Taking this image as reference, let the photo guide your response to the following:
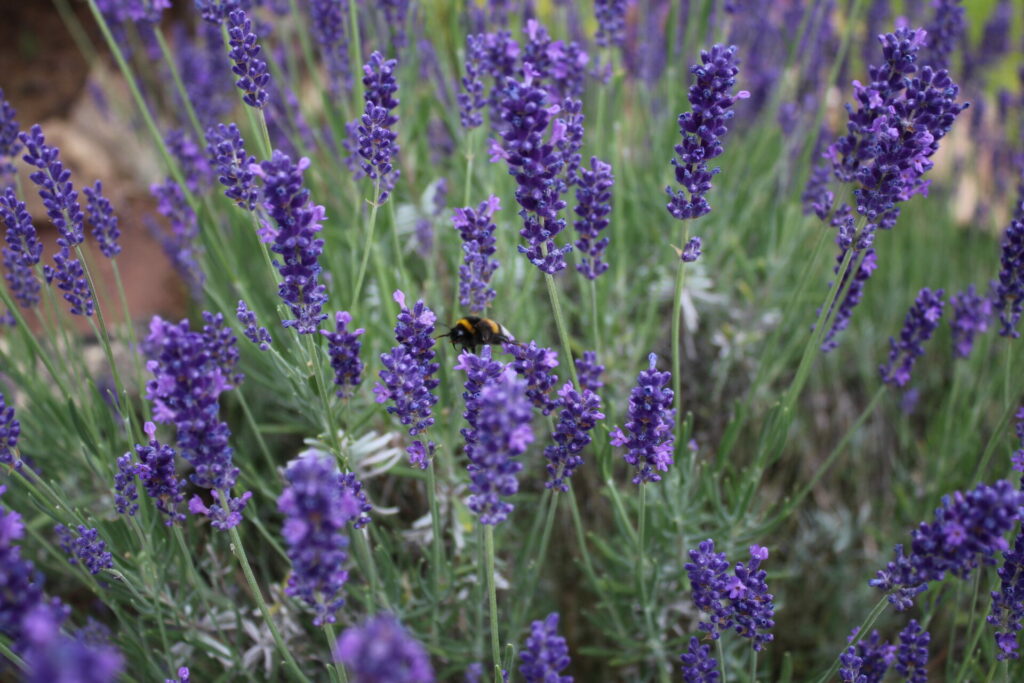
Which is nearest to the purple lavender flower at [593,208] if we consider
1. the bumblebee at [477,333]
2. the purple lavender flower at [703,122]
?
the purple lavender flower at [703,122]

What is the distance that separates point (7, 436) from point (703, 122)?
1645 millimetres

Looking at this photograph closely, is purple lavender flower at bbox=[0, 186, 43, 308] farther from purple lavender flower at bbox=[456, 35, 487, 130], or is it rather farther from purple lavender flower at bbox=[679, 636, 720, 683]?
purple lavender flower at bbox=[679, 636, 720, 683]

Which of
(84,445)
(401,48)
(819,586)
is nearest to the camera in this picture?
(84,445)

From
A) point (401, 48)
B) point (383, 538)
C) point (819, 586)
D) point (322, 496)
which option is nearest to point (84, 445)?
point (383, 538)

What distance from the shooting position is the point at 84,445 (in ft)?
7.08

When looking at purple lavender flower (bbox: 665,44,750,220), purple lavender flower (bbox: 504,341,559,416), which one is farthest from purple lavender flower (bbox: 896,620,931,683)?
purple lavender flower (bbox: 665,44,750,220)

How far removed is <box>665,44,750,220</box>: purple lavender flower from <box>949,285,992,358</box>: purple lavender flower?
1.14 meters

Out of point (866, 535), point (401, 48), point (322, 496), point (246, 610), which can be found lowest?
point (322, 496)

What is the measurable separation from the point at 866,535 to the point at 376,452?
1872 mm

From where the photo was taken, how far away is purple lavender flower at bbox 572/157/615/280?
6.13 feet

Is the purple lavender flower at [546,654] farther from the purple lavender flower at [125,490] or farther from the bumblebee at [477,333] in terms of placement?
the purple lavender flower at [125,490]

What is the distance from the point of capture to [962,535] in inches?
55.7

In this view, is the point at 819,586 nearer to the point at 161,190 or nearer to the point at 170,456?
the point at 170,456

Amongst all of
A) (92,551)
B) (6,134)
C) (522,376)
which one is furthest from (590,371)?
(6,134)
